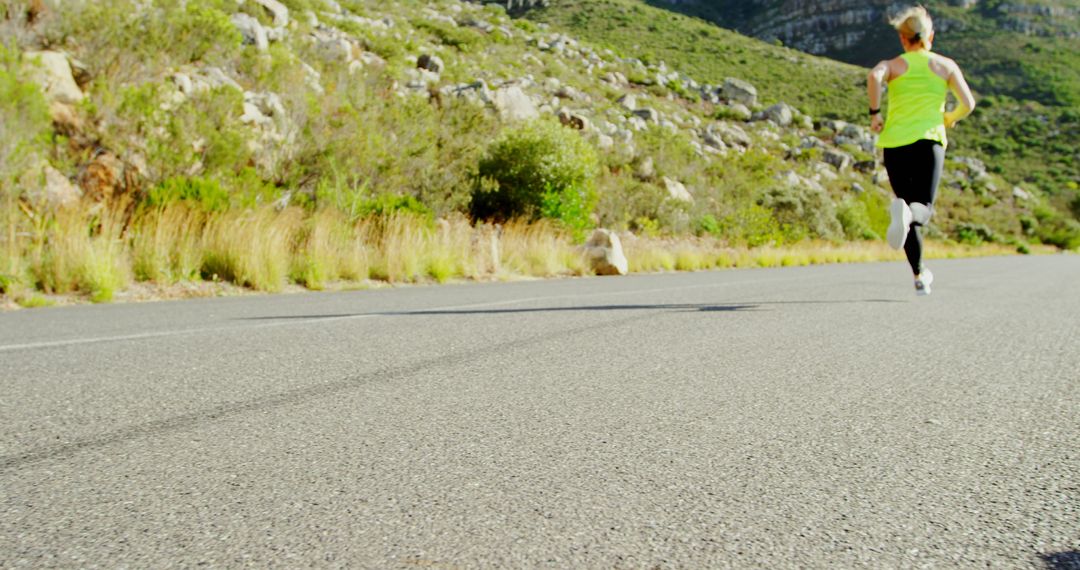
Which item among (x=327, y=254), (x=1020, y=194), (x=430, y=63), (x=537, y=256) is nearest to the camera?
(x=327, y=254)

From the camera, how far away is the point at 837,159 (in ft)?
157

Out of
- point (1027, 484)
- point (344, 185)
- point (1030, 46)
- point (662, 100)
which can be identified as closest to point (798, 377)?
point (1027, 484)

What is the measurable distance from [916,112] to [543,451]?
5396mm

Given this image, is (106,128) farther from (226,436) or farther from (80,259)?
(226,436)

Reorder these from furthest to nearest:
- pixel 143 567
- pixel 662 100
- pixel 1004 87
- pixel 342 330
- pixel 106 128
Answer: pixel 1004 87 < pixel 662 100 < pixel 106 128 < pixel 342 330 < pixel 143 567

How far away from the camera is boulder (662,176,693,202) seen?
26.9 meters

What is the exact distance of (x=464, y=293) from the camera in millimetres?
9180

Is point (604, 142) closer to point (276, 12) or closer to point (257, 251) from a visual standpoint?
point (276, 12)

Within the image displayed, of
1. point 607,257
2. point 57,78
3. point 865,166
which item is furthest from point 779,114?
point 57,78

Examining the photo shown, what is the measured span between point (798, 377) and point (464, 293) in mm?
6050

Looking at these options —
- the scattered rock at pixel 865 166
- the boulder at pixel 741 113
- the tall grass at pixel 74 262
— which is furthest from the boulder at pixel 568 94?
the tall grass at pixel 74 262

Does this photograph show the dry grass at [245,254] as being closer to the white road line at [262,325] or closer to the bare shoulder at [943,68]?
the white road line at [262,325]

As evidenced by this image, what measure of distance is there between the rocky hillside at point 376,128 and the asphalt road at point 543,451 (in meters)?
8.08

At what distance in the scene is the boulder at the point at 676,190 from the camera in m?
26.9
